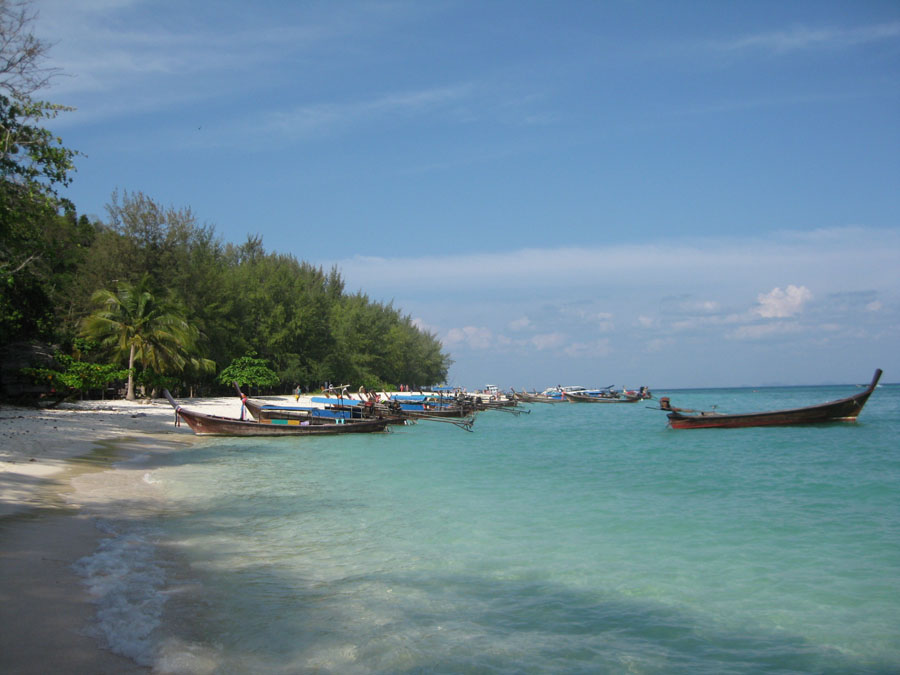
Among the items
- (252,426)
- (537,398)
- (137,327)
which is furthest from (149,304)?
(537,398)

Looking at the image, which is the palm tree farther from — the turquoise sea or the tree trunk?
the turquoise sea

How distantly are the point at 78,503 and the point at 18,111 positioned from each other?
410 inches

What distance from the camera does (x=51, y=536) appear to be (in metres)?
7.85

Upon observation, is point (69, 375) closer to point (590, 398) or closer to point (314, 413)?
point (314, 413)

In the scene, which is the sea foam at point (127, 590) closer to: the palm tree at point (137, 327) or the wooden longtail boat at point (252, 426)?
the wooden longtail boat at point (252, 426)

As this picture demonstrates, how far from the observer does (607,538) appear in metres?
10.7

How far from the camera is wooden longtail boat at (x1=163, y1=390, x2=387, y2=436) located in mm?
24766

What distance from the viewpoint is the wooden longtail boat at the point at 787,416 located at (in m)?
33.4

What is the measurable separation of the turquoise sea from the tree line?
814 centimetres

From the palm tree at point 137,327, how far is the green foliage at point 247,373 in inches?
419

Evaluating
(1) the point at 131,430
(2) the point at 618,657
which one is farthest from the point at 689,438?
(2) the point at 618,657

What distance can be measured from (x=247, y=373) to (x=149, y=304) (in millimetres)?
13607

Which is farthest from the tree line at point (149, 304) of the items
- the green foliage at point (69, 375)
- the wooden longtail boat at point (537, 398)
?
the wooden longtail boat at point (537, 398)

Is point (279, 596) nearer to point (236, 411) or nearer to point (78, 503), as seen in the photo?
point (78, 503)
